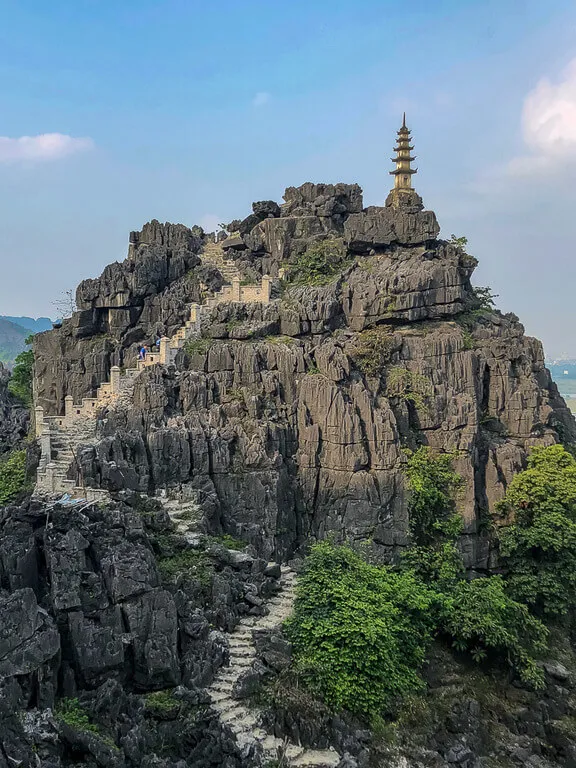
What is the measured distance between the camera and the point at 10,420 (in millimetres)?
42281

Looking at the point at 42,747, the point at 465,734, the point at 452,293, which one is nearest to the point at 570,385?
the point at 452,293

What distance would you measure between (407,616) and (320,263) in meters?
20.9

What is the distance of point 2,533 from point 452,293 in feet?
79.8

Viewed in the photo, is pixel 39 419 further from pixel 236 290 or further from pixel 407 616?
pixel 407 616

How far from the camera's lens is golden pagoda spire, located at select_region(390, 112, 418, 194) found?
43469 millimetres

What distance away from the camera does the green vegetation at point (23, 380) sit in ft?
151

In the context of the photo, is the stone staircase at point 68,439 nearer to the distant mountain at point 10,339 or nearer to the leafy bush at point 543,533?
the leafy bush at point 543,533

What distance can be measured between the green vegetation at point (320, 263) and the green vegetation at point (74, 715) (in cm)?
2577

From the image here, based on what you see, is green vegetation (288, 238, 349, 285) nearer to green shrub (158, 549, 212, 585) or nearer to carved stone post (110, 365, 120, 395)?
carved stone post (110, 365, 120, 395)

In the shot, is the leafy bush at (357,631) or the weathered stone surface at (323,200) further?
the weathered stone surface at (323,200)

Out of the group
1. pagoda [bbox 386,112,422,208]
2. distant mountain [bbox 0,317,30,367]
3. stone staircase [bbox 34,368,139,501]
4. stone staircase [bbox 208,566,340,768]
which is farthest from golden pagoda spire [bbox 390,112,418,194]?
distant mountain [bbox 0,317,30,367]

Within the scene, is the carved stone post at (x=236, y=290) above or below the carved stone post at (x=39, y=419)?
above

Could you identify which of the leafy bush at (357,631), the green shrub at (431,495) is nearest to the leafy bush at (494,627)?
the leafy bush at (357,631)

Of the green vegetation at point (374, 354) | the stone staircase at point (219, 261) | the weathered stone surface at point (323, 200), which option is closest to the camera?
the green vegetation at point (374, 354)
